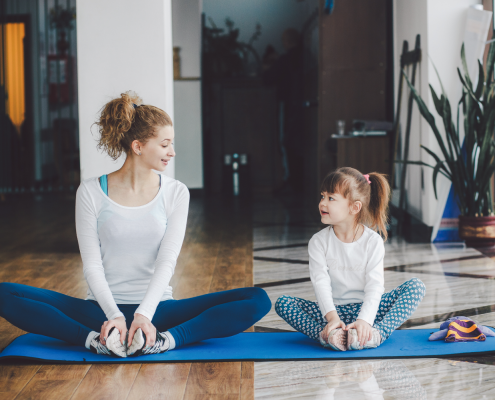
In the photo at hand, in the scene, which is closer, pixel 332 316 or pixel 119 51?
pixel 332 316

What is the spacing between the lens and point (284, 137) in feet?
23.7

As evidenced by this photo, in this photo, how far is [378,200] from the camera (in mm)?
1901

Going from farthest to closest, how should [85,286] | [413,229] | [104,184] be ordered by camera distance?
[413,229] < [85,286] < [104,184]

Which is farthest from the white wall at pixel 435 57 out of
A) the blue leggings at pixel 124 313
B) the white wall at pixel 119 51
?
the blue leggings at pixel 124 313

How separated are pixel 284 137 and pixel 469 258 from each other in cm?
412

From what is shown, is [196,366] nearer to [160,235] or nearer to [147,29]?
[160,235]

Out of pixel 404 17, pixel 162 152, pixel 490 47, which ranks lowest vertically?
pixel 162 152

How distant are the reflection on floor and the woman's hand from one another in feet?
0.29

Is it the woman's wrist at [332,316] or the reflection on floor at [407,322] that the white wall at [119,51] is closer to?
the reflection on floor at [407,322]

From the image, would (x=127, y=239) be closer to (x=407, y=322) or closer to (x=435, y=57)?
(x=407, y=322)

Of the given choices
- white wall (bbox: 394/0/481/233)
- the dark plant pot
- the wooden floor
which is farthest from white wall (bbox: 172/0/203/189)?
the dark plant pot

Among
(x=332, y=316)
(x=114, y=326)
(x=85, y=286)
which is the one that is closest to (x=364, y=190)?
(x=332, y=316)

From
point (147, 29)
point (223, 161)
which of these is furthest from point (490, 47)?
point (223, 161)

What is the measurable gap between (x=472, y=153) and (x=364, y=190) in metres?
2.09
